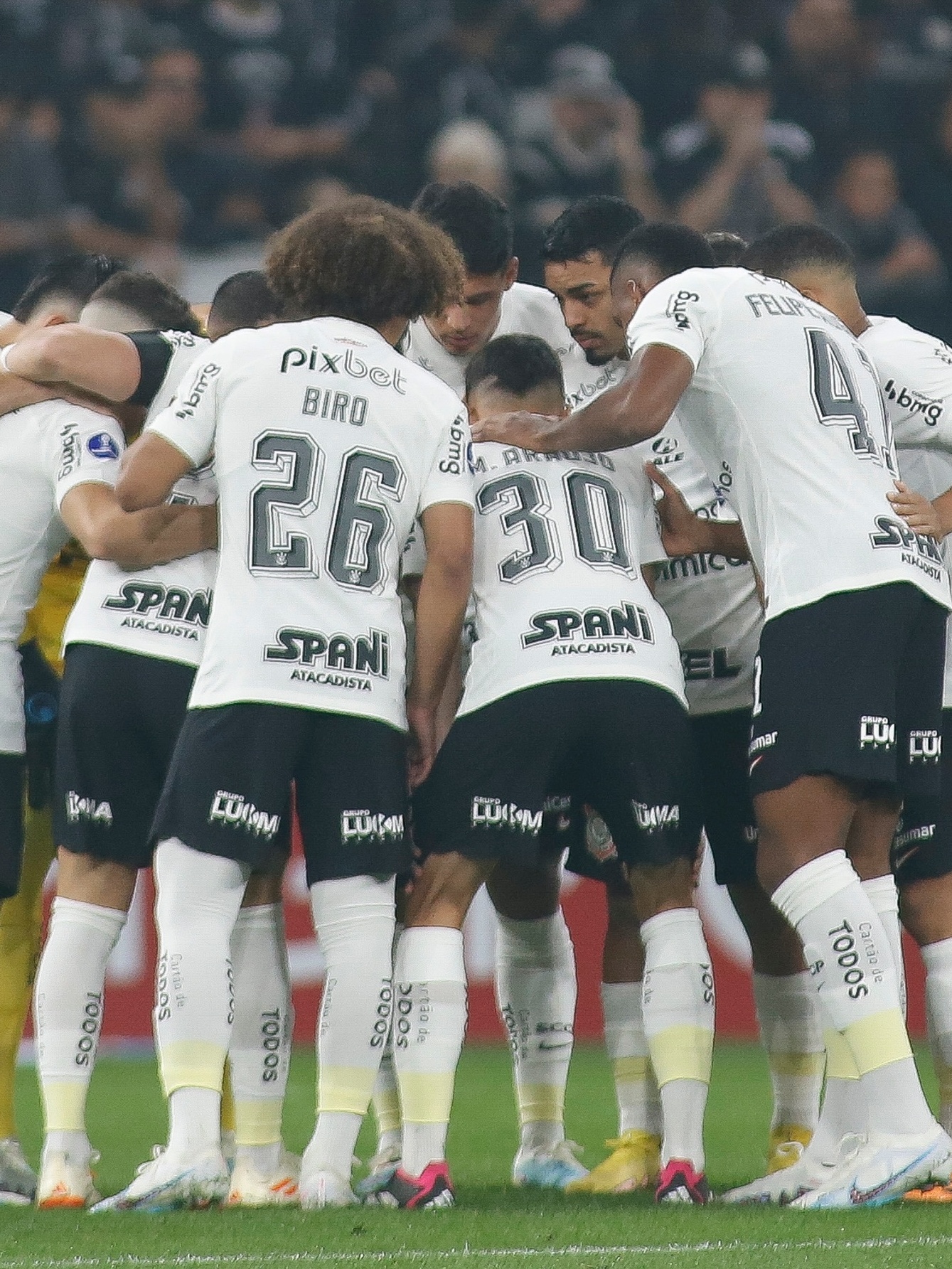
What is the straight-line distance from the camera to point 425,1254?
3387 millimetres

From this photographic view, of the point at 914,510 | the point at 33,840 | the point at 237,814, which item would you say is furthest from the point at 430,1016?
the point at 914,510

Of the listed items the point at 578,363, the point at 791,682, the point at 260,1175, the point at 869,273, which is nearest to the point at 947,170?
the point at 869,273

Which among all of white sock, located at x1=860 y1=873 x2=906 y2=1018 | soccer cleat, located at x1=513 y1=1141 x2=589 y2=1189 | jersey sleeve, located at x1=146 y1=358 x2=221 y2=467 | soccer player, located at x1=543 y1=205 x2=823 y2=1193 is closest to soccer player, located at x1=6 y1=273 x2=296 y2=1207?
jersey sleeve, located at x1=146 y1=358 x2=221 y2=467

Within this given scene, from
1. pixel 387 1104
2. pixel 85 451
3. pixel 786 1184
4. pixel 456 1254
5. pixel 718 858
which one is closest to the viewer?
pixel 456 1254

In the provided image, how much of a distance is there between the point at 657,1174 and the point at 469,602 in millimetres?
1543

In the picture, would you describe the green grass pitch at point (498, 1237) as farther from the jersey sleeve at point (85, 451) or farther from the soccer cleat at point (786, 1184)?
the jersey sleeve at point (85, 451)

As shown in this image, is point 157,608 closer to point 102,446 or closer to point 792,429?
point 102,446

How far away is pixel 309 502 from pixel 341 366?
0.33m

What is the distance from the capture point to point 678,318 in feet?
14.0

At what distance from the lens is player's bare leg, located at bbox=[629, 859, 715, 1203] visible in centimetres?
414

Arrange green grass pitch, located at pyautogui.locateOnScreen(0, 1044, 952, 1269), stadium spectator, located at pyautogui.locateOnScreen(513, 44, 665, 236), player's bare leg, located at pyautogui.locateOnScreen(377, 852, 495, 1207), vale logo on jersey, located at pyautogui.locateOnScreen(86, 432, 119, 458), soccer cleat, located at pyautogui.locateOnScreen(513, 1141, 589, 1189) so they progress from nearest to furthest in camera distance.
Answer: green grass pitch, located at pyautogui.locateOnScreen(0, 1044, 952, 1269)
player's bare leg, located at pyautogui.locateOnScreen(377, 852, 495, 1207)
vale logo on jersey, located at pyautogui.locateOnScreen(86, 432, 119, 458)
soccer cleat, located at pyautogui.locateOnScreen(513, 1141, 589, 1189)
stadium spectator, located at pyautogui.locateOnScreen(513, 44, 665, 236)

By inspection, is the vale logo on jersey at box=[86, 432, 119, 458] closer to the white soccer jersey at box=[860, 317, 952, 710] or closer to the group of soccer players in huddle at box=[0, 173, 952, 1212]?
the group of soccer players in huddle at box=[0, 173, 952, 1212]

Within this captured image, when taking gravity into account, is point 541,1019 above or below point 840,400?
below

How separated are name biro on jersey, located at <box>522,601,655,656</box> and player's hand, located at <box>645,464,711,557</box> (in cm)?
40
